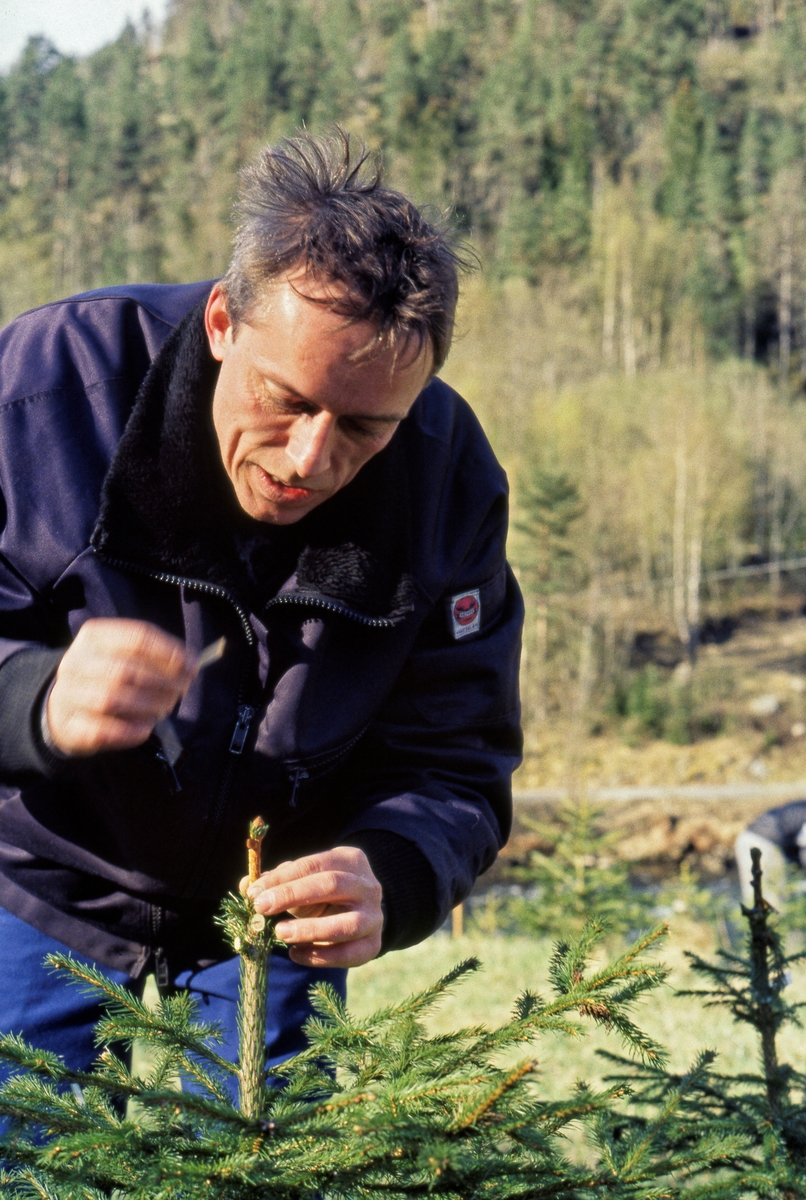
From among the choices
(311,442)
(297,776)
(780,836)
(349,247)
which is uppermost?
(349,247)

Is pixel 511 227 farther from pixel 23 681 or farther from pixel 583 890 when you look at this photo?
pixel 23 681

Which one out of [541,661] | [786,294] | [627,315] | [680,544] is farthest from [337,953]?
[786,294]

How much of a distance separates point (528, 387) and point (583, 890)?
103 ft

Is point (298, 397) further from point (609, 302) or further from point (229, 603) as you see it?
point (609, 302)

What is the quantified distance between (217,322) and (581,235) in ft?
186

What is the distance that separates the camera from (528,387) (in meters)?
41.2

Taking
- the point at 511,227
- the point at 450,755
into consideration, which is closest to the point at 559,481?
the point at 450,755

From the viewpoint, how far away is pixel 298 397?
1896mm

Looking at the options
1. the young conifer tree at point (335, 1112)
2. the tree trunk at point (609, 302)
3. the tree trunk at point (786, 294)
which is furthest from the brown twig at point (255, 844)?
the tree trunk at point (786, 294)

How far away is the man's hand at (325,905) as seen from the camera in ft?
5.01

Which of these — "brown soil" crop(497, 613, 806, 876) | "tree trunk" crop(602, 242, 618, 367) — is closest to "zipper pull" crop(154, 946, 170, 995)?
"brown soil" crop(497, 613, 806, 876)

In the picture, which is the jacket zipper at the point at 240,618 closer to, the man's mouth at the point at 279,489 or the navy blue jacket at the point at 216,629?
the navy blue jacket at the point at 216,629

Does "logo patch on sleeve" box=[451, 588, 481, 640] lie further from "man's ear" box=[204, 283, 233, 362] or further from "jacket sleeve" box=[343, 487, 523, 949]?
"man's ear" box=[204, 283, 233, 362]

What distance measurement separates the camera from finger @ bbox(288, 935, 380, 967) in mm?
1695
